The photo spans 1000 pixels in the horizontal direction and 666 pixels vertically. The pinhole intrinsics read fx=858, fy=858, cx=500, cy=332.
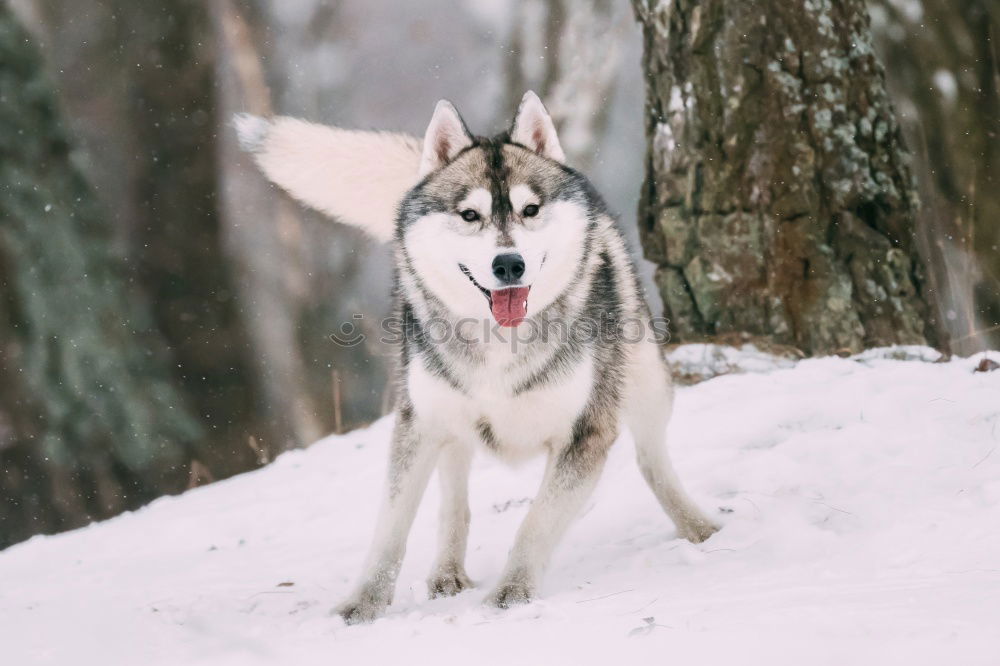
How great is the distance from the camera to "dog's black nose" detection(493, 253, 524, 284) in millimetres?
2520

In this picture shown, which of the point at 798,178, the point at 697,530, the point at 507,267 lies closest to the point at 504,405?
the point at 507,267

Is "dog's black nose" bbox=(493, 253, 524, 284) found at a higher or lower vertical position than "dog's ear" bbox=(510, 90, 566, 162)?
lower

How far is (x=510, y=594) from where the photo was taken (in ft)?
8.24

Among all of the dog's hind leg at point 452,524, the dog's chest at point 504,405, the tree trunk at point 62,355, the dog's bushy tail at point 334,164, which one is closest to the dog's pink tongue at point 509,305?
the dog's chest at point 504,405

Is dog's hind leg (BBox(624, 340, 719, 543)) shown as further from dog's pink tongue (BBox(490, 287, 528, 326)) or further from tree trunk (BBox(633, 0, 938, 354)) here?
tree trunk (BBox(633, 0, 938, 354))

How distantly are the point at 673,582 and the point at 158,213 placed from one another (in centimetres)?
646

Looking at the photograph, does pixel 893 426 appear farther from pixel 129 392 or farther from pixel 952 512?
pixel 129 392

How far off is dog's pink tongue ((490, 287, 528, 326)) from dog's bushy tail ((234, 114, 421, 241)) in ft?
2.28

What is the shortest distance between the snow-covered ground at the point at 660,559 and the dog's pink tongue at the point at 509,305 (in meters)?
0.84

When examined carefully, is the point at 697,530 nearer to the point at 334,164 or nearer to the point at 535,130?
the point at 535,130

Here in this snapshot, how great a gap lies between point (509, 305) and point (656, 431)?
927mm

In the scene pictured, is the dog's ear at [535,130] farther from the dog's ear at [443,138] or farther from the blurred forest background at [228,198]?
the blurred forest background at [228,198]

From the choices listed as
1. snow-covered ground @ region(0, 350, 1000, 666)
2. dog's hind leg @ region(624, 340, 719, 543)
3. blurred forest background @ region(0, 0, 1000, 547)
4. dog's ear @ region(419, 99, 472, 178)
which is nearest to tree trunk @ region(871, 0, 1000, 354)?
blurred forest background @ region(0, 0, 1000, 547)

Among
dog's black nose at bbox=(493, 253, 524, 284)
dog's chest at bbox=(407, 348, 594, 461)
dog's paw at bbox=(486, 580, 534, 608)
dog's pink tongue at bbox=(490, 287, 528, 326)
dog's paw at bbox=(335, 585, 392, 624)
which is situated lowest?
dog's paw at bbox=(335, 585, 392, 624)
